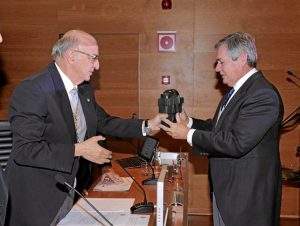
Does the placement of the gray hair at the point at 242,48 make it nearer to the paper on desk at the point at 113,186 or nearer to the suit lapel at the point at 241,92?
the suit lapel at the point at 241,92

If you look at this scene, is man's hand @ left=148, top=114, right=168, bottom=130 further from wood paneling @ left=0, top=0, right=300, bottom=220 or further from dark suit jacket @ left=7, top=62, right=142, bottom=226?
wood paneling @ left=0, top=0, right=300, bottom=220

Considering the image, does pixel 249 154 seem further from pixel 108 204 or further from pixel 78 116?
pixel 78 116

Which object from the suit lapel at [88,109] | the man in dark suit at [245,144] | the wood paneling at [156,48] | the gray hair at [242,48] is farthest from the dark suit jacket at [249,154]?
the wood paneling at [156,48]

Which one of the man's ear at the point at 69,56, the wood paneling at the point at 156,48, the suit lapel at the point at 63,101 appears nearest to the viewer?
the suit lapel at the point at 63,101

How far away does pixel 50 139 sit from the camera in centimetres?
221

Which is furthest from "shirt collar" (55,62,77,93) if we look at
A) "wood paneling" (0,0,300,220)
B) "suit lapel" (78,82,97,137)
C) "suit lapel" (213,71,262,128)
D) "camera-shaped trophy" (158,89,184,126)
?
"wood paneling" (0,0,300,220)

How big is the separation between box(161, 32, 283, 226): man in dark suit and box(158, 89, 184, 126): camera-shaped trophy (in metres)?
0.34

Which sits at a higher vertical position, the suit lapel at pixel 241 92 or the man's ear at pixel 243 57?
the man's ear at pixel 243 57

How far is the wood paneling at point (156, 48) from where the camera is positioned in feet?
14.2

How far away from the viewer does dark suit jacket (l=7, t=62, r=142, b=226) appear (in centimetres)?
206

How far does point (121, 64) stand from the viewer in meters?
4.55

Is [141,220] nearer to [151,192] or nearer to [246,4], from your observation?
[151,192]

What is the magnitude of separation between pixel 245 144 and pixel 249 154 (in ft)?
0.36

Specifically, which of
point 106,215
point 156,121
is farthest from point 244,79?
point 106,215
